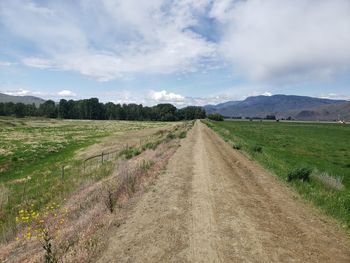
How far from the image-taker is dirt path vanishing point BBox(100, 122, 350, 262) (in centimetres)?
841

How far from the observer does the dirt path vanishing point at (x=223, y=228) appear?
27.6 feet

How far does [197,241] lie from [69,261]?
11.8ft

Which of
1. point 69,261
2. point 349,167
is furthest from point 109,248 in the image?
point 349,167

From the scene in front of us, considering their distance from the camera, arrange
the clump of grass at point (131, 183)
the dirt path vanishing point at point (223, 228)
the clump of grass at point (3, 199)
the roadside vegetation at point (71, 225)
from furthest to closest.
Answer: the clump of grass at point (3, 199), the clump of grass at point (131, 183), the roadside vegetation at point (71, 225), the dirt path vanishing point at point (223, 228)

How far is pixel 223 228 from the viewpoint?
10.1 m

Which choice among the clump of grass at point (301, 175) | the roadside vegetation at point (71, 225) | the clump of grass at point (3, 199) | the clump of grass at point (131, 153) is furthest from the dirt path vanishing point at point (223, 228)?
the clump of grass at point (131, 153)

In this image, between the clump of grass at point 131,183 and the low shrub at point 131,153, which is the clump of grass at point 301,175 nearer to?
the clump of grass at point 131,183

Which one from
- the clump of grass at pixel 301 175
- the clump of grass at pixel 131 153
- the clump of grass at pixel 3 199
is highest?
the clump of grass at pixel 301 175

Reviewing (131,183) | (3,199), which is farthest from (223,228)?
(3,199)

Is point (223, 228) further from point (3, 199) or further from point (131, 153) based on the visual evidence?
point (131, 153)

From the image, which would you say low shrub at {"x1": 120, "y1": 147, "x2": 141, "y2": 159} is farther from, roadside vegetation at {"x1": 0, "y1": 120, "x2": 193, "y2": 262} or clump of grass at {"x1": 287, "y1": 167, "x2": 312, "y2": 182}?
clump of grass at {"x1": 287, "y1": 167, "x2": 312, "y2": 182}

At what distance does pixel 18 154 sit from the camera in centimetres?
4309

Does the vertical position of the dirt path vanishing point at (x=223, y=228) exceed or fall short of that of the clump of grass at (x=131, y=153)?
it exceeds it

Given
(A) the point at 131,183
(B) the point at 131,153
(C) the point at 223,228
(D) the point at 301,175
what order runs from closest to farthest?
(C) the point at 223,228 < (A) the point at 131,183 < (D) the point at 301,175 < (B) the point at 131,153
